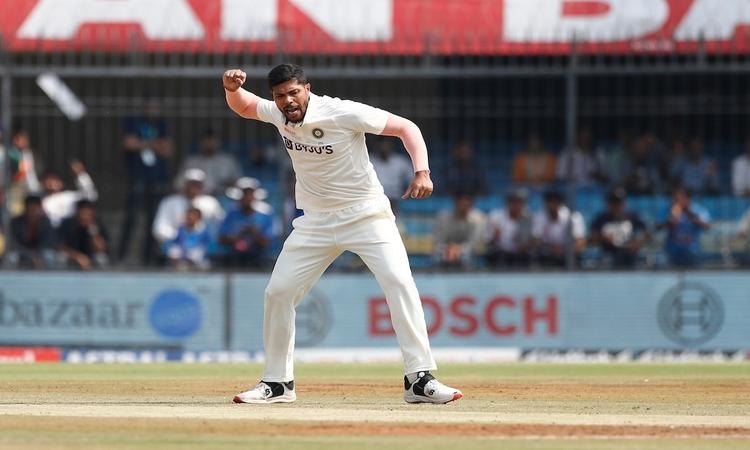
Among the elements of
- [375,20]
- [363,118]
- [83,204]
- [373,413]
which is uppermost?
[375,20]

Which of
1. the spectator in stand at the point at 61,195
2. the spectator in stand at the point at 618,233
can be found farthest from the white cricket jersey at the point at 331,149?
the spectator in stand at the point at 61,195

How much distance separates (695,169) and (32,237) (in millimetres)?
7689

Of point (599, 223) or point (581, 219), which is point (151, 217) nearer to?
point (581, 219)

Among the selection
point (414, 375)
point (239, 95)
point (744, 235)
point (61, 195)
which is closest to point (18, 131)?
point (61, 195)

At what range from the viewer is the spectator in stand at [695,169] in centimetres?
1734

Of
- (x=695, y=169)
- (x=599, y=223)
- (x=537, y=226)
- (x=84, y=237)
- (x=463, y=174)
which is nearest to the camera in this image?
(x=537, y=226)

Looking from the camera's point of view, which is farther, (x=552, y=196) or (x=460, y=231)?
(x=460, y=231)

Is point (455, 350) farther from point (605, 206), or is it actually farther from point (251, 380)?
point (251, 380)

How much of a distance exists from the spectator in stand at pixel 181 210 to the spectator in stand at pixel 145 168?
158 millimetres

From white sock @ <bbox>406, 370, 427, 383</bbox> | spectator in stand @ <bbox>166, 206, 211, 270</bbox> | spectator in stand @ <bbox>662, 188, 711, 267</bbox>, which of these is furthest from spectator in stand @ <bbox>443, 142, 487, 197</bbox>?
white sock @ <bbox>406, 370, 427, 383</bbox>

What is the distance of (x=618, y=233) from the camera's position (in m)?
16.4

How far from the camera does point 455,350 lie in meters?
15.7

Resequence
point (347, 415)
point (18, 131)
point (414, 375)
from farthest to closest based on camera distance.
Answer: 1. point (18, 131)
2. point (414, 375)
3. point (347, 415)

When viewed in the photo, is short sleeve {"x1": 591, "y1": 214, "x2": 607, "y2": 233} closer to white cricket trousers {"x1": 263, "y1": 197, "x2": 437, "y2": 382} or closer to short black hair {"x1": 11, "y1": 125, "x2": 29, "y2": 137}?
short black hair {"x1": 11, "y1": 125, "x2": 29, "y2": 137}
